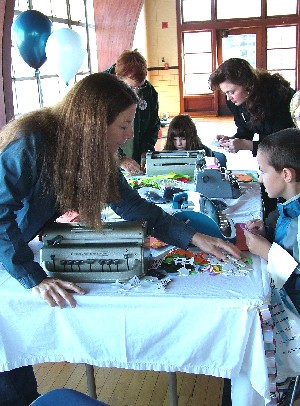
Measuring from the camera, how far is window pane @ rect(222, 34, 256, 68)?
11.9 meters

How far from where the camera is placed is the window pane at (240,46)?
1186 centimetres

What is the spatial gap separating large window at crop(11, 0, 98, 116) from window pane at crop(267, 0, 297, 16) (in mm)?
4770

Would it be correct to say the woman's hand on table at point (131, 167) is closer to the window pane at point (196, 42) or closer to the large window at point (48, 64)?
the large window at point (48, 64)

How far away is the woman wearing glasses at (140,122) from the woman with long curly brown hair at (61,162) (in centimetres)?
144

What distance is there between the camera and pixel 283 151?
1.69m

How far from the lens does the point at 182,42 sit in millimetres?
11961

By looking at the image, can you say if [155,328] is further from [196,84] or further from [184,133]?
[196,84]

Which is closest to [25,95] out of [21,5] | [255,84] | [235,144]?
[21,5]

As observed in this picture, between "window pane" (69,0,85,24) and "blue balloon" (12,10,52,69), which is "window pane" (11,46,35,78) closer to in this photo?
"blue balloon" (12,10,52,69)

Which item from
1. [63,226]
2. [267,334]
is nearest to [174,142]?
[63,226]

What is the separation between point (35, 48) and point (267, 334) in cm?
376

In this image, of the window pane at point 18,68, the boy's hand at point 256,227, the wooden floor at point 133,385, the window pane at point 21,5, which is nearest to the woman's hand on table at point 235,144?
the boy's hand at point 256,227

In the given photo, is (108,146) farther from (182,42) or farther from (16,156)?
(182,42)

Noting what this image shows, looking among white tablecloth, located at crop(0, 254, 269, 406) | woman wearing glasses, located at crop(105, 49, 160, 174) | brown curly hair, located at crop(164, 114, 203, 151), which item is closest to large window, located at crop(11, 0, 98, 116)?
woman wearing glasses, located at crop(105, 49, 160, 174)
